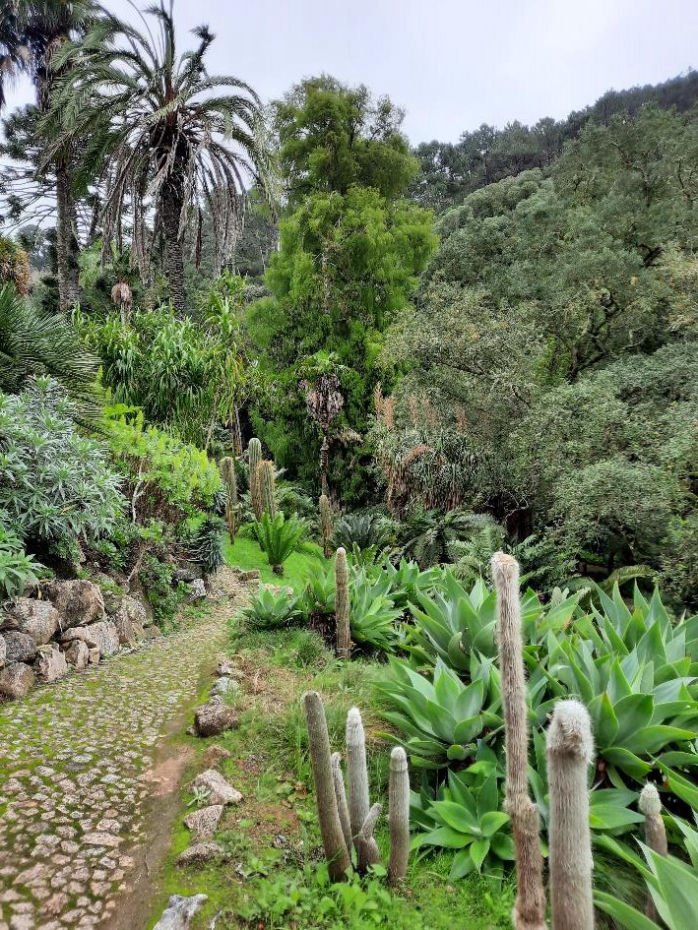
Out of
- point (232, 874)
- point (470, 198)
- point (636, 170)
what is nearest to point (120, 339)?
point (232, 874)

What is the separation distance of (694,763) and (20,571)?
4364 millimetres

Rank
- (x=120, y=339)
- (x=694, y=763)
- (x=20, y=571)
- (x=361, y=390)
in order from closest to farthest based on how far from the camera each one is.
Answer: (x=694, y=763)
(x=20, y=571)
(x=120, y=339)
(x=361, y=390)

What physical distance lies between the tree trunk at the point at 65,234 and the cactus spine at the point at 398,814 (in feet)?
42.5

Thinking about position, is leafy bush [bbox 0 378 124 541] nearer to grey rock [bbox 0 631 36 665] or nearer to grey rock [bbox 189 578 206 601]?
grey rock [bbox 0 631 36 665]

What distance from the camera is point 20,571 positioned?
157 inches

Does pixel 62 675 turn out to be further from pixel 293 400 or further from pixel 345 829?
pixel 293 400

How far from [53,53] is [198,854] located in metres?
15.4

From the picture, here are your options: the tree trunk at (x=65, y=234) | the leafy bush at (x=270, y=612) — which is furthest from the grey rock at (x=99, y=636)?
the tree trunk at (x=65, y=234)

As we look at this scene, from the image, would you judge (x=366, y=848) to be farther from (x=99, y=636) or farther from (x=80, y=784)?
(x=99, y=636)

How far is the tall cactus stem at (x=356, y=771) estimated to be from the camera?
83.0 inches

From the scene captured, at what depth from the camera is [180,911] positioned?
207cm

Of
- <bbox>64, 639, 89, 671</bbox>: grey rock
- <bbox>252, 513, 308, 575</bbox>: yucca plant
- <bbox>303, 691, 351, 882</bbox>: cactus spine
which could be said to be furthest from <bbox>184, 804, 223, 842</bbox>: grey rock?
<bbox>252, 513, 308, 575</bbox>: yucca plant

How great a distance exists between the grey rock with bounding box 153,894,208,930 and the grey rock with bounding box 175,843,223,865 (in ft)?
0.67

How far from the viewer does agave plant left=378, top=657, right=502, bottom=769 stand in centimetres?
267
